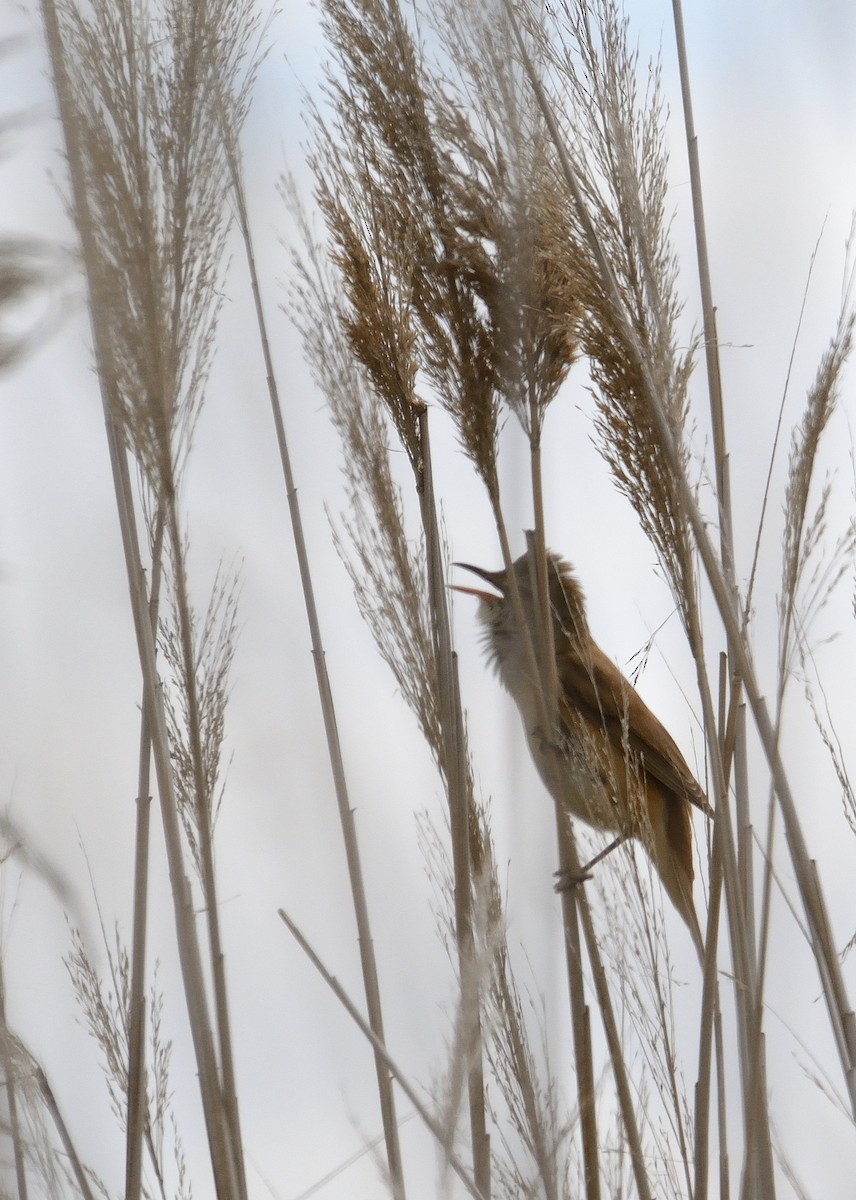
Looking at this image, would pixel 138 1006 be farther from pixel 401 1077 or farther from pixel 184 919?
pixel 401 1077

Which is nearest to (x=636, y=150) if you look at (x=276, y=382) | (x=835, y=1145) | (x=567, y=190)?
(x=567, y=190)

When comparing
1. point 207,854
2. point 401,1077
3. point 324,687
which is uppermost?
point 324,687

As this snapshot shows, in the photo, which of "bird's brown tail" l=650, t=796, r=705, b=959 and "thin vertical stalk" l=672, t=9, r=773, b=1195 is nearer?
"thin vertical stalk" l=672, t=9, r=773, b=1195

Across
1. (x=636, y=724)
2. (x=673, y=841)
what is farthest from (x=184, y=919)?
(x=673, y=841)

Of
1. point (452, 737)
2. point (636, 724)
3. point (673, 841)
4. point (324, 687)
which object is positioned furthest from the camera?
point (673, 841)

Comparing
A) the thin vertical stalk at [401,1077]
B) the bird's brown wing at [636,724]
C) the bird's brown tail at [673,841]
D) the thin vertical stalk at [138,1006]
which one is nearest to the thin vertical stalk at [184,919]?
the thin vertical stalk at [138,1006]

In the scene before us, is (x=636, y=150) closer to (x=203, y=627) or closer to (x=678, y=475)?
(x=678, y=475)

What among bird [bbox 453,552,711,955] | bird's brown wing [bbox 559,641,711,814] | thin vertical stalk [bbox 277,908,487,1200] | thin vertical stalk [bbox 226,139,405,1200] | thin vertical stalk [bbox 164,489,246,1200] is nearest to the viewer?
thin vertical stalk [bbox 277,908,487,1200]

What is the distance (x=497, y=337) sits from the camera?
138cm

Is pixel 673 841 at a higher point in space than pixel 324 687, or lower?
lower

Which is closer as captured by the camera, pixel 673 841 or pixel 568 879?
pixel 568 879

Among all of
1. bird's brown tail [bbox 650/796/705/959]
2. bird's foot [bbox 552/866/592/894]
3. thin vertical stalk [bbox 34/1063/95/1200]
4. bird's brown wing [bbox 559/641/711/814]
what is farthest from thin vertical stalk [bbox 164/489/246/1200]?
bird's brown tail [bbox 650/796/705/959]

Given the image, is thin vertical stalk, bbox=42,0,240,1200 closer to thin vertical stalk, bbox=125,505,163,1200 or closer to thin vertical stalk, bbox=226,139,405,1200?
thin vertical stalk, bbox=125,505,163,1200

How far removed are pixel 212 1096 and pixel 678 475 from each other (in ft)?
3.05
